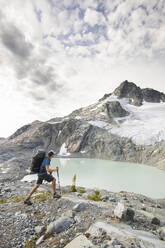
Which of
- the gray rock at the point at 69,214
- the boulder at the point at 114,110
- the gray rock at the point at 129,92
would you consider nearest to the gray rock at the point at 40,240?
the gray rock at the point at 69,214

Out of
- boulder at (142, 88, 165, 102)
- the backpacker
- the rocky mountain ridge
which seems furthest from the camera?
boulder at (142, 88, 165, 102)

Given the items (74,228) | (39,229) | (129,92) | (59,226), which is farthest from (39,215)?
(129,92)

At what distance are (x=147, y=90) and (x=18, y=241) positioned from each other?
168 m

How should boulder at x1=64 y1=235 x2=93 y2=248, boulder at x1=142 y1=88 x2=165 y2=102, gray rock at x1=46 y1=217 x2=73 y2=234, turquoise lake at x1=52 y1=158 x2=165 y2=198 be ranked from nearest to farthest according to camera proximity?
boulder at x1=64 y1=235 x2=93 y2=248 < gray rock at x1=46 y1=217 x2=73 y2=234 < turquoise lake at x1=52 y1=158 x2=165 y2=198 < boulder at x1=142 y1=88 x2=165 y2=102

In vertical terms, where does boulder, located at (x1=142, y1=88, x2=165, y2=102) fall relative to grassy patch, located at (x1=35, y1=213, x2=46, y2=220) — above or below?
above

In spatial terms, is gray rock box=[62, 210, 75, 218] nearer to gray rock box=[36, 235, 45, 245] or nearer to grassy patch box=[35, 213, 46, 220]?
grassy patch box=[35, 213, 46, 220]

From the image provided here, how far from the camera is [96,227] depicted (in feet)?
16.4

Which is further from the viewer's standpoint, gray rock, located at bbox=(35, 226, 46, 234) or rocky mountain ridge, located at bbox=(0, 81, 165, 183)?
rocky mountain ridge, located at bbox=(0, 81, 165, 183)

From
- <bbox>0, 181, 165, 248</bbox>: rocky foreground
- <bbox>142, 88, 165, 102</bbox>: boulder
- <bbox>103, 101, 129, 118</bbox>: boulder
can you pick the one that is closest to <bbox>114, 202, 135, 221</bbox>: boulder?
<bbox>0, 181, 165, 248</bbox>: rocky foreground

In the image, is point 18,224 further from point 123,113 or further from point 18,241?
point 123,113

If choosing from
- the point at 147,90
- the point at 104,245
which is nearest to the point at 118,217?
the point at 104,245

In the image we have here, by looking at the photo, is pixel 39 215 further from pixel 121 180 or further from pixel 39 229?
pixel 121 180

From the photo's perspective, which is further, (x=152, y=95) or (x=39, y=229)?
(x=152, y=95)

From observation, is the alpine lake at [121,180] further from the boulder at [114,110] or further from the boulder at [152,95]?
the boulder at [152,95]
